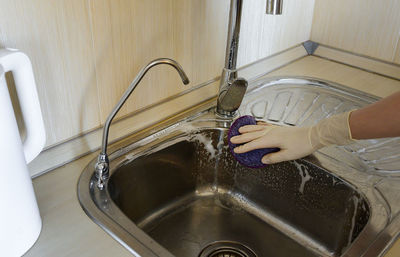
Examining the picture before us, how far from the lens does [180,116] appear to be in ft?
3.43

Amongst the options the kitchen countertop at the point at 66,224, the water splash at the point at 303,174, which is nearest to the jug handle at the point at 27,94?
the kitchen countertop at the point at 66,224

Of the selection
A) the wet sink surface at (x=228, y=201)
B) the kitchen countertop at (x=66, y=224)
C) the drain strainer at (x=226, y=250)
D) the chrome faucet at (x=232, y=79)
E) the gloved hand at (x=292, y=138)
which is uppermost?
the chrome faucet at (x=232, y=79)

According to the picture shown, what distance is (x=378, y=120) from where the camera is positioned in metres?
0.76

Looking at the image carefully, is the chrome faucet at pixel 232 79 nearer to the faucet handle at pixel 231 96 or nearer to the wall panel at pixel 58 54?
the faucet handle at pixel 231 96

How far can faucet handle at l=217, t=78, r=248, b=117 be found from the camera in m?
0.98

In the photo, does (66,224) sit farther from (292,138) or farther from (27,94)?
(292,138)

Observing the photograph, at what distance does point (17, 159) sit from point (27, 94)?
0.11 metres

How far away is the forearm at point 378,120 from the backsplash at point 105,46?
1.39ft

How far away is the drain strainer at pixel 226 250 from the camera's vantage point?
3.12 ft

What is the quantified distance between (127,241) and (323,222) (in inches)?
18.7

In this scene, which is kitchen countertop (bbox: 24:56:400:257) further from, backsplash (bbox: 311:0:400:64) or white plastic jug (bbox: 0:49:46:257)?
backsplash (bbox: 311:0:400:64)

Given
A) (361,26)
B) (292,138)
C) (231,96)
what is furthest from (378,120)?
(361,26)

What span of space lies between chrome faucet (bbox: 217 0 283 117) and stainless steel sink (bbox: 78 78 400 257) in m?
0.04

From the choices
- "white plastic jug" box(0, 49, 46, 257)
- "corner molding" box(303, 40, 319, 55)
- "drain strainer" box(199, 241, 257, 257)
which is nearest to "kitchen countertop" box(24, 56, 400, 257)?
"white plastic jug" box(0, 49, 46, 257)
